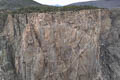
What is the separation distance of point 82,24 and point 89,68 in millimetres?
3665

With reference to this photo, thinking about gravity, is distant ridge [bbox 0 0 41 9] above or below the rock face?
above

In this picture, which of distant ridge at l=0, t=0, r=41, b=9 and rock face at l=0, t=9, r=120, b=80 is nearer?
rock face at l=0, t=9, r=120, b=80

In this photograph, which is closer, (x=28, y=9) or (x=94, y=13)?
(x=94, y=13)

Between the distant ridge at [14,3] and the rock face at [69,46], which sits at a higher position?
the distant ridge at [14,3]

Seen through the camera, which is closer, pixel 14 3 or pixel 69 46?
pixel 69 46

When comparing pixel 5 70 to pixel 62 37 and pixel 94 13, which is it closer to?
pixel 62 37

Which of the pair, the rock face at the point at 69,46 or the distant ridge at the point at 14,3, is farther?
Answer: the distant ridge at the point at 14,3

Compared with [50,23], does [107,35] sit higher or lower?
lower

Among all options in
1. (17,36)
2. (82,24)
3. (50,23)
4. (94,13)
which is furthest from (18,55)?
(94,13)

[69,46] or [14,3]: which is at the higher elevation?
[14,3]

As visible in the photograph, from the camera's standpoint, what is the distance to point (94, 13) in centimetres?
1112

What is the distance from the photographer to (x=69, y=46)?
11266mm

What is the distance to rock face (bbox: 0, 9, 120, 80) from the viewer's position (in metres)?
11.1

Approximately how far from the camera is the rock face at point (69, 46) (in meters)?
11.1
